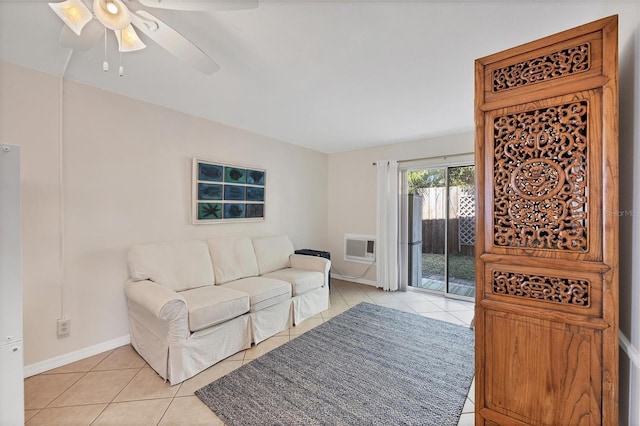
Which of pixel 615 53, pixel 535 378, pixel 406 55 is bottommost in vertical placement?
pixel 535 378

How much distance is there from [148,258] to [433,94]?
3.09m

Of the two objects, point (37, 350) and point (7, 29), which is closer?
point (7, 29)

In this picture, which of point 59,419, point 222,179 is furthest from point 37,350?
point 222,179

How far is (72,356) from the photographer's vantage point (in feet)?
6.97

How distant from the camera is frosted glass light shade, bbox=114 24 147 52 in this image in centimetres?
136

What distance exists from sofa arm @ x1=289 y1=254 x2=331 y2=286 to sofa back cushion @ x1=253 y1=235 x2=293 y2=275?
0.12 meters

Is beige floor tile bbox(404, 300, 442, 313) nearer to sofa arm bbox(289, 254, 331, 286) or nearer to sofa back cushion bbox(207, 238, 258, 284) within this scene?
sofa arm bbox(289, 254, 331, 286)

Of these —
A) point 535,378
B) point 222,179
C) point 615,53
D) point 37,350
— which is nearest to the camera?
point 615,53

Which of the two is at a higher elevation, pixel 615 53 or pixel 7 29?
pixel 7 29

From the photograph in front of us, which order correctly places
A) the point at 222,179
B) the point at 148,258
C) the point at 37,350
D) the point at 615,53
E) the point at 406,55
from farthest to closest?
the point at 222,179
the point at 148,258
the point at 37,350
the point at 406,55
the point at 615,53

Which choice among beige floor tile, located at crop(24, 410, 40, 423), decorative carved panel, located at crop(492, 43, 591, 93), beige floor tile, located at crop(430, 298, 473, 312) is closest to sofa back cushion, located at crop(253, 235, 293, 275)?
beige floor tile, located at crop(24, 410, 40, 423)

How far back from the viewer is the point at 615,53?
0.94m

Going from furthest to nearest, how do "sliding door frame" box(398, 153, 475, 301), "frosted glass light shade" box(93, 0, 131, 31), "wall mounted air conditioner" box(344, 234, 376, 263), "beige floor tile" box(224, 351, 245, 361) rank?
1. "wall mounted air conditioner" box(344, 234, 376, 263)
2. "sliding door frame" box(398, 153, 475, 301)
3. "beige floor tile" box(224, 351, 245, 361)
4. "frosted glass light shade" box(93, 0, 131, 31)

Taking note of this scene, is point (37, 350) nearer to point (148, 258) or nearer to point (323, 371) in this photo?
point (148, 258)
